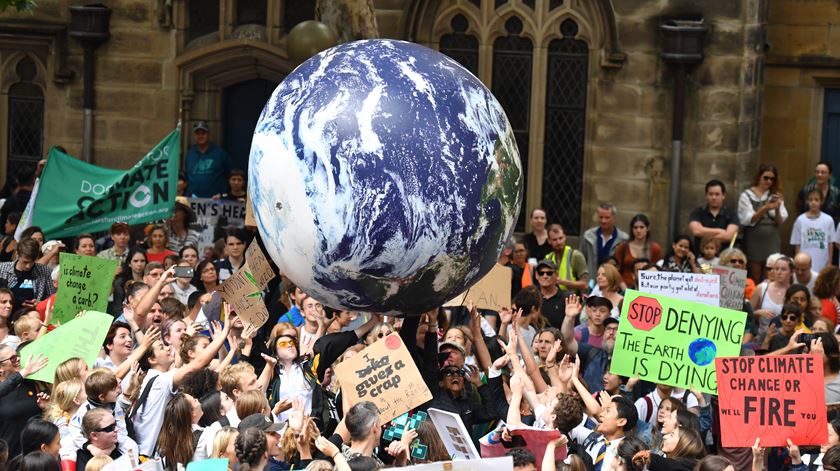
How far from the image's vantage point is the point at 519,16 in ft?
55.7

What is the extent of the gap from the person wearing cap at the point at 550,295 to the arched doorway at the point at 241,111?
19.0ft

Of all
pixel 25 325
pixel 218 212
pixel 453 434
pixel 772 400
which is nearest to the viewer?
pixel 453 434

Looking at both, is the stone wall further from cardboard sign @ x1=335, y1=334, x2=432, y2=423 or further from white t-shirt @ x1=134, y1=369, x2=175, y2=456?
white t-shirt @ x1=134, y1=369, x2=175, y2=456

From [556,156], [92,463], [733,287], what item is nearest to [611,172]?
[556,156]

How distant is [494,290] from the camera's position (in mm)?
11781

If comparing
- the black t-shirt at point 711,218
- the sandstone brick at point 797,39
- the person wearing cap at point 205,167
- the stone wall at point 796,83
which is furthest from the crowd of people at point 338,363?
the sandstone brick at point 797,39

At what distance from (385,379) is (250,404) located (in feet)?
2.67

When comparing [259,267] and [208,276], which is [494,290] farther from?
[208,276]

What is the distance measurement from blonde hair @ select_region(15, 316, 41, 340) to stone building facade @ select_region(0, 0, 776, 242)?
659cm

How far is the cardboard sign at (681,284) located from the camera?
1235 cm

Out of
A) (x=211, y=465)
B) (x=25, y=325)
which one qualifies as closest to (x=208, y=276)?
(x=25, y=325)

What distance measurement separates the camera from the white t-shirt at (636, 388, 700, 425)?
34.6 feet

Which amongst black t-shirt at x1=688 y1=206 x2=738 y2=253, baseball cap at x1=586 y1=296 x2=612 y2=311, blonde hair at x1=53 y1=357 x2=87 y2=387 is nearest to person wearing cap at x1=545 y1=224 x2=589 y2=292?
black t-shirt at x1=688 y1=206 x2=738 y2=253

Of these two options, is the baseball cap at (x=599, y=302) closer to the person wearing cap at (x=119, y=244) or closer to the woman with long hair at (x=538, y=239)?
the woman with long hair at (x=538, y=239)
